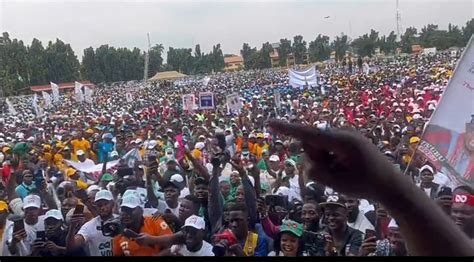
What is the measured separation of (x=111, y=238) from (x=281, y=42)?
130 feet

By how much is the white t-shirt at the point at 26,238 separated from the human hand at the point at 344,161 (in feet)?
9.40

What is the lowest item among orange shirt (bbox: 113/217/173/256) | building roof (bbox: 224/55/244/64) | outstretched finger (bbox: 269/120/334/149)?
building roof (bbox: 224/55/244/64)

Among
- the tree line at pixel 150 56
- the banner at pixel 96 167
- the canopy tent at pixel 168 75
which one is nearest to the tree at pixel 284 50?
the tree line at pixel 150 56

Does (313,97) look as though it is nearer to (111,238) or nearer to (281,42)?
(111,238)

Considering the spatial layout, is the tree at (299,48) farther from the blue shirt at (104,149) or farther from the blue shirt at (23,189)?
the blue shirt at (23,189)

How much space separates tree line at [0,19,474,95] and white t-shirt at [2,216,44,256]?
23.9 meters

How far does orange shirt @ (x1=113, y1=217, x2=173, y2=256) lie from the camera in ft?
10.2

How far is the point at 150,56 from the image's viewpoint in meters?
43.4

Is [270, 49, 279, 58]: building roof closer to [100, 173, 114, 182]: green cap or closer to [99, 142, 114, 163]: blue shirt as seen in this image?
[99, 142, 114, 163]: blue shirt

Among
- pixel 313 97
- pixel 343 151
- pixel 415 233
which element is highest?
pixel 343 151

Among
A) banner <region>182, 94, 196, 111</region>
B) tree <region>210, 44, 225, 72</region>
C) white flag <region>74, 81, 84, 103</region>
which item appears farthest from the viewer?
tree <region>210, 44, 225, 72</region>

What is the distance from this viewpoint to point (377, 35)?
39875mm

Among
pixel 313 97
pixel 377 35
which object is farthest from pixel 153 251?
pixel 377 35

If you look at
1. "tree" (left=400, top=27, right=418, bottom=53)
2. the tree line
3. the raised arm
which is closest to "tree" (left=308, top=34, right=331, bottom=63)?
the tree line
